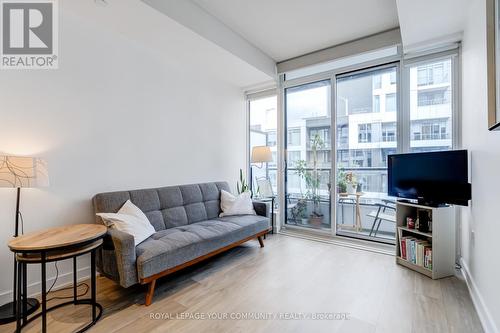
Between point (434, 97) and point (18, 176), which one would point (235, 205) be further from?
point (434, 97)

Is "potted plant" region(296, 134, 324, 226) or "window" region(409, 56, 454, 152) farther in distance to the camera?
"potted plant" region(296, 134, 324, 226)

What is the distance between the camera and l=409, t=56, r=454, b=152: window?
294 cm

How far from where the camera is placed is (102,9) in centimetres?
226

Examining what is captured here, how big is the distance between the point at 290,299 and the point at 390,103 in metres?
2.88

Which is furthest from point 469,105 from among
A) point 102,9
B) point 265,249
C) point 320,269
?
point 102,9

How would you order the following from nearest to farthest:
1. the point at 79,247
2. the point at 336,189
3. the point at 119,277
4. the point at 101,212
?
1. the point at 79,247
2. the point at 119,277
3. the point at 101,212
4. the point at 336,189

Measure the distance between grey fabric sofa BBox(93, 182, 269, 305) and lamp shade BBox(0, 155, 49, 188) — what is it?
63 cm

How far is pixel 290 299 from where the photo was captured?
2115 millimetres

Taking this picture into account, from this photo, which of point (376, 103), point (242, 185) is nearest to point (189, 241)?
point (242, 185)

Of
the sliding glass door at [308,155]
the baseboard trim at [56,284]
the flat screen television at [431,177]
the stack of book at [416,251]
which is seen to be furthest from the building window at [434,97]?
the baseboard trim at [56,284]

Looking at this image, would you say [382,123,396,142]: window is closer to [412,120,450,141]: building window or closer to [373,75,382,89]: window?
[412,120,450,141]: building window

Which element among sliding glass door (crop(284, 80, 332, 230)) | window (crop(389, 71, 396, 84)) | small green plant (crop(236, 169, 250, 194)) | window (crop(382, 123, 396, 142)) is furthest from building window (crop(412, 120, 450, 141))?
small green plant (crop(236, 169, 250, 194))

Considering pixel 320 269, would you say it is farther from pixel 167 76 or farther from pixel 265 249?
pixel 167 76

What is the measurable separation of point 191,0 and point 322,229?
3.65 metres
